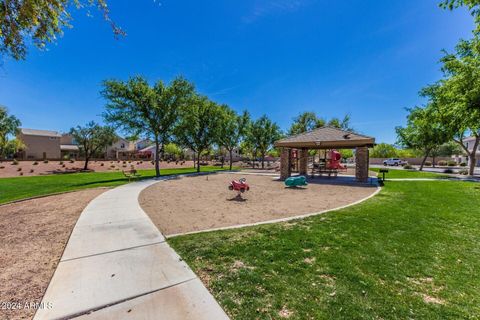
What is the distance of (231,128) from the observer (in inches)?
1276

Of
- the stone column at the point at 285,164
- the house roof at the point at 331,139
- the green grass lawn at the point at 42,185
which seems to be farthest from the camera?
the stone column at the point at 285,164

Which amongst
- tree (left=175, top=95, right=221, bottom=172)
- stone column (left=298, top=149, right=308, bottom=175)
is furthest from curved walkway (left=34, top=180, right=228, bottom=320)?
tree (left=175, top=95, right=221, bottom=172)

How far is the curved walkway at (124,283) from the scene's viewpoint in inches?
97.5

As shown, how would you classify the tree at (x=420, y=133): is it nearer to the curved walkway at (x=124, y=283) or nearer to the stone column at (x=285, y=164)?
the stone column at (x=285, y=164)

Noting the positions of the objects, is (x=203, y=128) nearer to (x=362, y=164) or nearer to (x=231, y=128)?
(x=231, y=128)

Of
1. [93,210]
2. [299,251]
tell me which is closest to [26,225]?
[93,210]

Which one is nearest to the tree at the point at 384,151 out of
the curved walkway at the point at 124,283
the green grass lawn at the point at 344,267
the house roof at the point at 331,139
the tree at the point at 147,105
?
the house roof at the point at 331,139

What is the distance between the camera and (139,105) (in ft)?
65.8

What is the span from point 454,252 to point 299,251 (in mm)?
3146

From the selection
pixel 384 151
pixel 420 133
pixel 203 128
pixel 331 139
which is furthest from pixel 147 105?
pixel 384 151

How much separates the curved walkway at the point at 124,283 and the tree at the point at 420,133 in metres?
29.1

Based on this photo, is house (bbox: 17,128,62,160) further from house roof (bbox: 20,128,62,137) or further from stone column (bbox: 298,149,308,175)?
stone column (bbox: 298,149,308,175)

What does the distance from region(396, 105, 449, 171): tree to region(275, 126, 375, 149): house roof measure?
13.1 metres

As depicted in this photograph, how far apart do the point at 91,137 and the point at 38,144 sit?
26.2 meters
